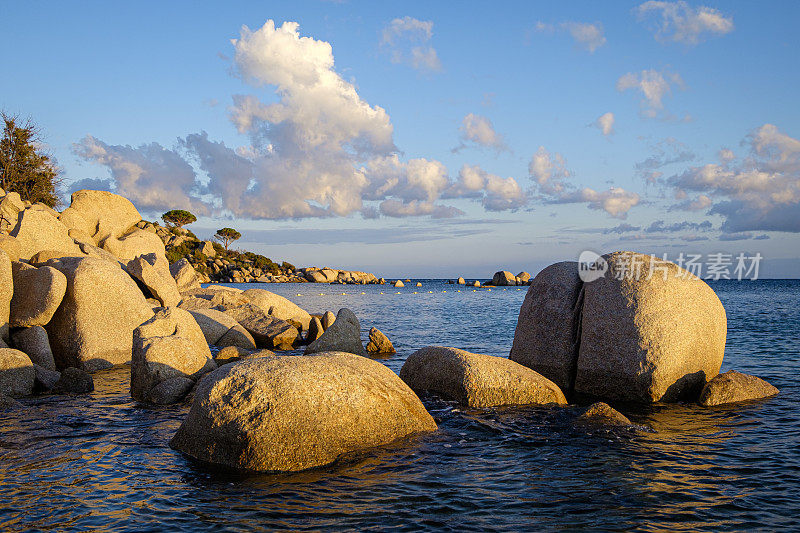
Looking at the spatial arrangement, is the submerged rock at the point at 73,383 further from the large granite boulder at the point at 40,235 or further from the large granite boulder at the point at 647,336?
the large granite boulder at the point at 647,336

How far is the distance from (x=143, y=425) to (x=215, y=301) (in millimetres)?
15555

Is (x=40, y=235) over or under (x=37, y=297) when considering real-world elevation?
over

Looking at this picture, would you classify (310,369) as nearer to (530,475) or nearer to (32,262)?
(530,475)

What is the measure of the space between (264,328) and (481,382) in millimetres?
13826

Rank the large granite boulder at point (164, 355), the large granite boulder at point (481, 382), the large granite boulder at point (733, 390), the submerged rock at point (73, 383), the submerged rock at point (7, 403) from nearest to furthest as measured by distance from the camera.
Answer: the submerged rock at point (7, 403) < the large granite boulder at point (481, 382) < the large granite boulder at point (733, 390) < the large granite boulder at point (164, 355) < the submerged rock at point (73, 383)

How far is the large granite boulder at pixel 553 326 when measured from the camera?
1399 centimetres

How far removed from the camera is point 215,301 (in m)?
26.0

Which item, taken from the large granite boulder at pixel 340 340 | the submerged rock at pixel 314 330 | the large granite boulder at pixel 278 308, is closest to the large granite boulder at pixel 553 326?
the large granite boulder at pixel 340 340

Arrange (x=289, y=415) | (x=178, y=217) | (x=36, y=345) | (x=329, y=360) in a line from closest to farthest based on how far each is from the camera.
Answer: (x=289, y=415) → (x=329, y=360) → (x=36, y=345) → (x=178, y=217)

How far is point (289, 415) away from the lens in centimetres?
862

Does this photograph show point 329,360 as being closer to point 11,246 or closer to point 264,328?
point 264,328

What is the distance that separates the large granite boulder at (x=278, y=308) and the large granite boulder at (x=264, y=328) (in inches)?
90.8

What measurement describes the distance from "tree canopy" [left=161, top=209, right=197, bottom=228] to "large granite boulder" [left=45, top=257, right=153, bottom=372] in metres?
97.2

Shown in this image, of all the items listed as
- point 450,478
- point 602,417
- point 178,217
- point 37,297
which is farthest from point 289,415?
point 178,217
